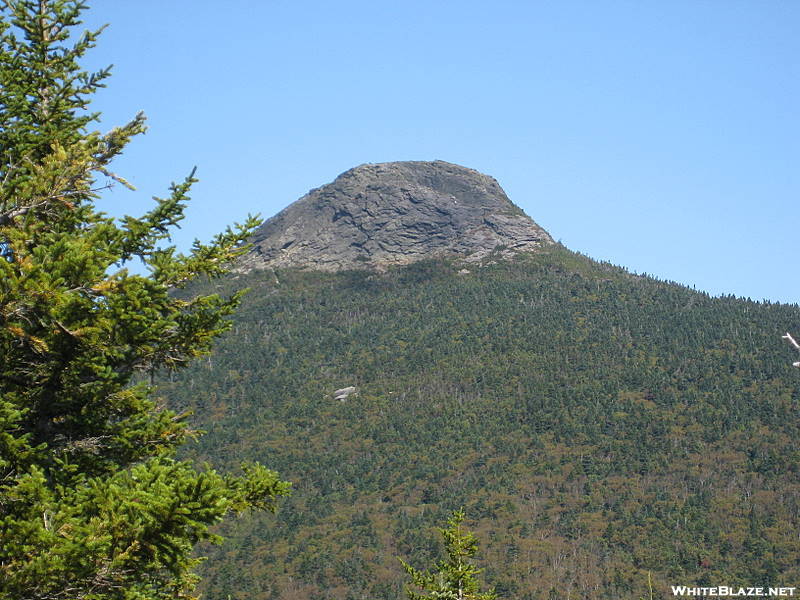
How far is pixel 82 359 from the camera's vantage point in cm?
970

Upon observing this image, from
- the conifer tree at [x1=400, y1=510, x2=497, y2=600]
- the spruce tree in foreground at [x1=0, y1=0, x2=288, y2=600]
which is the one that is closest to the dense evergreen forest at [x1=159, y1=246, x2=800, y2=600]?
the conifer tree at [x1=400, y1=510, x2=497, y2=600]

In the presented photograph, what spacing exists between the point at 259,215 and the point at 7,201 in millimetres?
3375

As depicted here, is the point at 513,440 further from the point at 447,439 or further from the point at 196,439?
the point at 196,439

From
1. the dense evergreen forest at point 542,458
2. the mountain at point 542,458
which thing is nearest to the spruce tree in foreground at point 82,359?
the dense evergreen forest at point 542,458

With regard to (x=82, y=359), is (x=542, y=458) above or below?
above

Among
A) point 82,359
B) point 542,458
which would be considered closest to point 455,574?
point 82,359

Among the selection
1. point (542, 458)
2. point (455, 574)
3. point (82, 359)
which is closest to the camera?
point (82, 359)

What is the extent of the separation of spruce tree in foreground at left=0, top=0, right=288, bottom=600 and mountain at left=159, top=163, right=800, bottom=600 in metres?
111

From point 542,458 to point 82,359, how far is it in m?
156

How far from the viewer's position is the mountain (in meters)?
122

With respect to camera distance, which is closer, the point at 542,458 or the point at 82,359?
the point at 82,359

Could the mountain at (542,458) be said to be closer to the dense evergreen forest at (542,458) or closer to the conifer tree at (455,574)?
the dense evergreen forest at (542,458)

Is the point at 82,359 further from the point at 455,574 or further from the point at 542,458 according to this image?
the point at 542,458

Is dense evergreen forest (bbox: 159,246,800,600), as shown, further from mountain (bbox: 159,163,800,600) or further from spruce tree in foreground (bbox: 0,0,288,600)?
spruce tree in foreground (bbox: 0,0,288,600)
